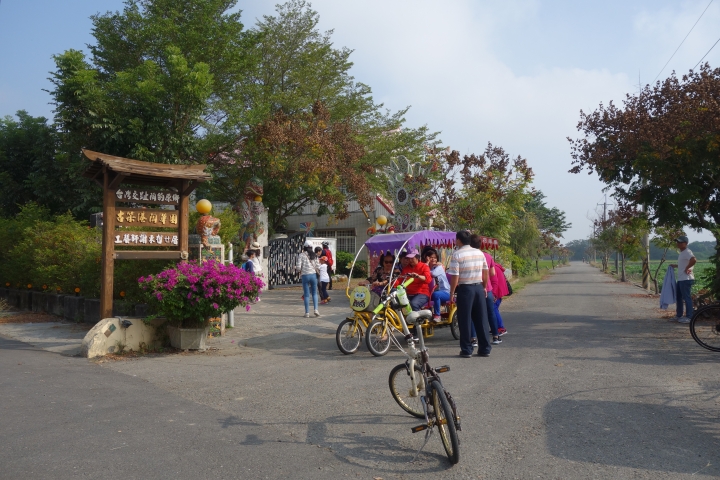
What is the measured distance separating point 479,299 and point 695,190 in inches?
286

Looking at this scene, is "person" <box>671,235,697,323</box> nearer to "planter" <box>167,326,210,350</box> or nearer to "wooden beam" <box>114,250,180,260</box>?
"planter" <box>167,326,210,350</box>

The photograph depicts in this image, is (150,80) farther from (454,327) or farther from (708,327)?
(708,327)

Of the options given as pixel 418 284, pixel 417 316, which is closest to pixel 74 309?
pixel 418 284

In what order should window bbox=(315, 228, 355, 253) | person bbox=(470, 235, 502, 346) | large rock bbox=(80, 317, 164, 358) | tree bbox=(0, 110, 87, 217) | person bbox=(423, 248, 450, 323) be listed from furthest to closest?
1. window bbox=(315, 228, 355, 253)
2. tree bbox=(0, 110, 87, 217)
3. person bbox=(423, 248, 450, 323)
4. person bbox=(470, 235, 502, 346)
5. large rock bbox=(80, 317, 164, 358)

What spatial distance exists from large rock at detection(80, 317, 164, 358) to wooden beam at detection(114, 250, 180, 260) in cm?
111

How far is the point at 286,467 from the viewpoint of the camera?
4.47m

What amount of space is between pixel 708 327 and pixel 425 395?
6806 millimetres

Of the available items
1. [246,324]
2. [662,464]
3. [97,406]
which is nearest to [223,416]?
[97,406]

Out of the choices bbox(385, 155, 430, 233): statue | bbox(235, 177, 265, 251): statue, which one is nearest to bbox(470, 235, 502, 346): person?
bbox(385, 155, 430, 233): statue

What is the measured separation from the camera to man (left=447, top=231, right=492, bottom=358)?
8938 millimetres

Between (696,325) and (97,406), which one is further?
(696,325)

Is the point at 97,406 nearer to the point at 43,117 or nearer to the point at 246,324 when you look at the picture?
the point at 246,324

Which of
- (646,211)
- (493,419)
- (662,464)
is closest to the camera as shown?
(662,464)

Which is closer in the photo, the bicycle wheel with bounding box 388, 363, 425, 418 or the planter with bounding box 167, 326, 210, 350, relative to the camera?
the bicycle wheel with bounding box 388, 363, 425, 418
